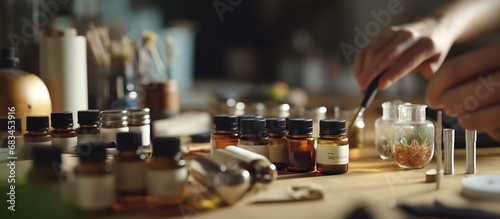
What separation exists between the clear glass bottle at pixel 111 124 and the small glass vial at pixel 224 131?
6.1 inches

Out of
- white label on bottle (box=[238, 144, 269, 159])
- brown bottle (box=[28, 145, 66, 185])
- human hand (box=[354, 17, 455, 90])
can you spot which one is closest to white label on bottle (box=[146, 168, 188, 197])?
brown bottle (box=[28, 145, 66, 185])

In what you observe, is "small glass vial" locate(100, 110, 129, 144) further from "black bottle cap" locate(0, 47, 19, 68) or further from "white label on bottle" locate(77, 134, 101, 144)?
"black bottle cap" locate(0, 47, 19, 68)

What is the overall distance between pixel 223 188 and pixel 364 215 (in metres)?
0.18

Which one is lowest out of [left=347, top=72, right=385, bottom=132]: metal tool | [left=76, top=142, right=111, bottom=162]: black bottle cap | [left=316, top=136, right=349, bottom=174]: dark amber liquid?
[left=316, top=136, right=349, bottom=174]: dark amber liquid

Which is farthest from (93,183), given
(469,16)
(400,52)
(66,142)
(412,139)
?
(469,16)

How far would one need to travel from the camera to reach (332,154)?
0.92 metres

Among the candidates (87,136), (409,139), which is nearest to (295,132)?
(409,139)

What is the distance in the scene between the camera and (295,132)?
3.06 feet

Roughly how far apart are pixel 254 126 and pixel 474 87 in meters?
0.36

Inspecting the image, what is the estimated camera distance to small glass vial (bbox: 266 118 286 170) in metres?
0.95

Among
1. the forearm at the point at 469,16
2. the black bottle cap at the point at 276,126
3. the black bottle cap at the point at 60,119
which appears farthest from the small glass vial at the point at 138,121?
the forearm at the point at 469,16

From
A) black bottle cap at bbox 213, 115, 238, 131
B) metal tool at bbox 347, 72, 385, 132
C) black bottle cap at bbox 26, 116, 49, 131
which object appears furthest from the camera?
metal tool at bbox 347, 72, 385, 132

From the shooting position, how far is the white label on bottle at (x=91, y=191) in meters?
0.68

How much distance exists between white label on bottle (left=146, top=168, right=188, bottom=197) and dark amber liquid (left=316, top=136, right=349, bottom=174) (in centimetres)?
28
